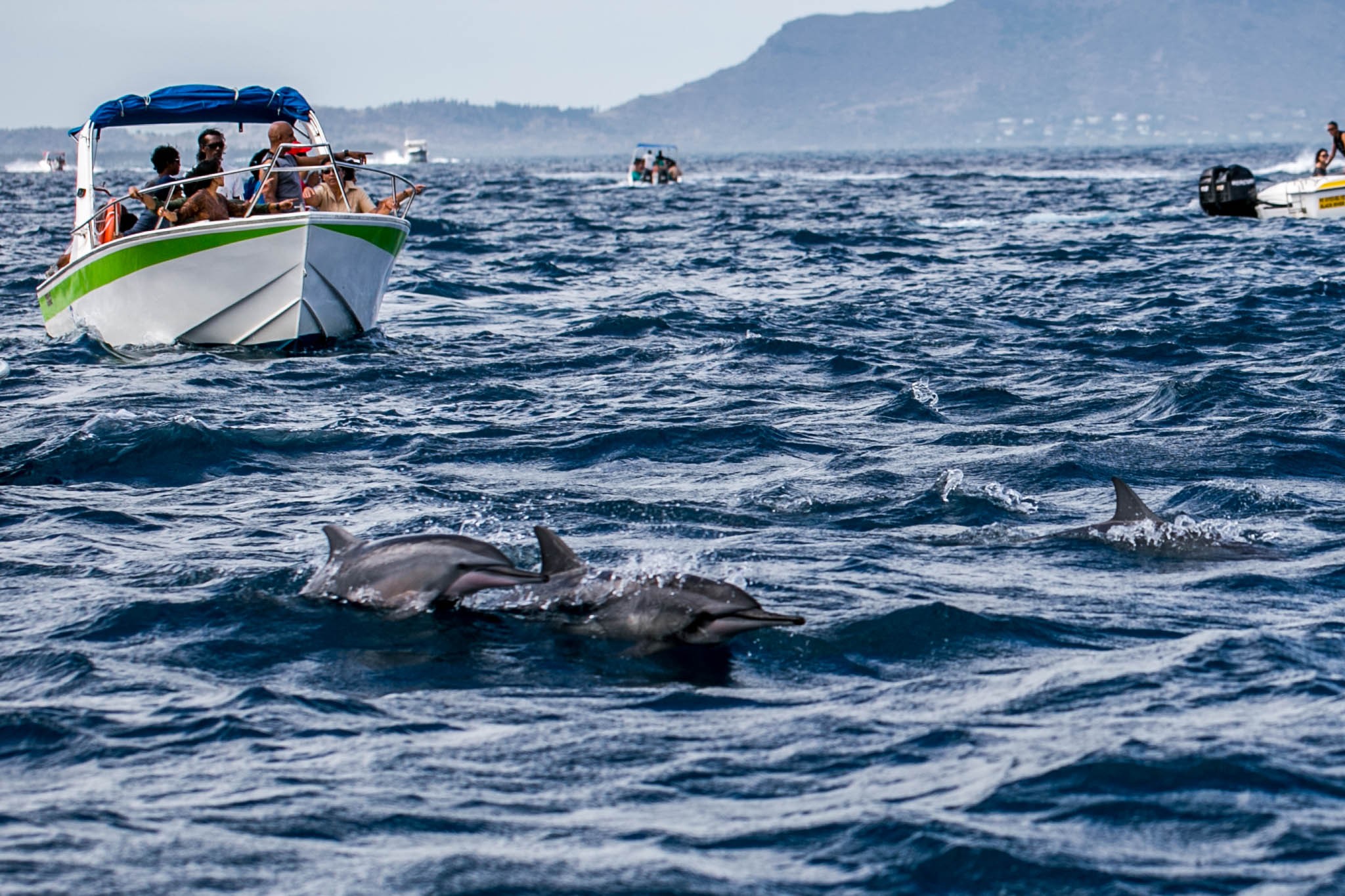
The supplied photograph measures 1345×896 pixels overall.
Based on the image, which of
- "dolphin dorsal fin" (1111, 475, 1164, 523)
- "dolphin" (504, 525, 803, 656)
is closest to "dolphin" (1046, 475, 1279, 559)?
"dolphin dorsal fin" (1111, 475, 1164, 523)

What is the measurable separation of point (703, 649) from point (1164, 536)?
9.67 ft

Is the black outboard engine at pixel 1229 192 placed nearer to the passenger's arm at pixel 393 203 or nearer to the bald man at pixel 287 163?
the passenger's arm at pixel 393 203

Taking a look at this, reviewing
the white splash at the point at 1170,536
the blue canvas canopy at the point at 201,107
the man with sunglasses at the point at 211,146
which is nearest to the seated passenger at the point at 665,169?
the blue canvas canopy at the point at 201,107

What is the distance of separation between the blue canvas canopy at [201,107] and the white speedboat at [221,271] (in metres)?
0.02

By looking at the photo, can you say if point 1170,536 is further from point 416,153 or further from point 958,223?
point 416,153

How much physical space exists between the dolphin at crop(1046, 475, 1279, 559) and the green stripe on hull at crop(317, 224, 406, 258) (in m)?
9.35

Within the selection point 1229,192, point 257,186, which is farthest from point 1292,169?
point 257,186

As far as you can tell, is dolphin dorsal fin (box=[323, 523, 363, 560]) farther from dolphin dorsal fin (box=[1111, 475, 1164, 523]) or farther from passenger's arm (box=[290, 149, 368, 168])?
passenger's arm (box=[290, 149, 368, 168])

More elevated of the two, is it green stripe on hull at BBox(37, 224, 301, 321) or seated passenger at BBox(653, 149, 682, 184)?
seated passenger at BBox(653, 149, 682, 184)

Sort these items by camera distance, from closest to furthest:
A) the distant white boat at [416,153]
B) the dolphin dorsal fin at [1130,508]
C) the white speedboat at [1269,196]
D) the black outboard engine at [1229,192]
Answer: the dolphin dorsal fin at [1130,508], the white speedboat at [1269,196], the black outboard engine at [1229,192], the distant white boat at [416,153]

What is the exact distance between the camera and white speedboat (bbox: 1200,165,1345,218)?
99.5 ft

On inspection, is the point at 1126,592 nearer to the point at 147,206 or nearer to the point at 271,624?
the point at 271,624

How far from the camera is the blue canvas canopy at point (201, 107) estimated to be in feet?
54.1

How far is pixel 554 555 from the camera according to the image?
268 inches
